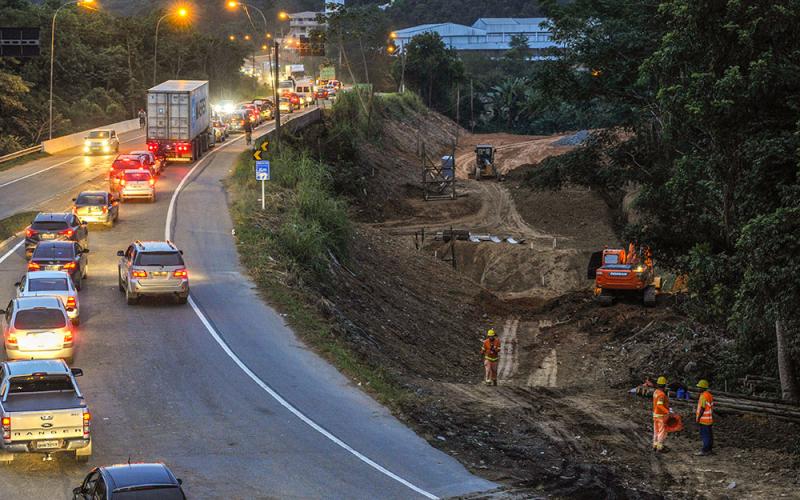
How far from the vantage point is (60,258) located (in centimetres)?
3491

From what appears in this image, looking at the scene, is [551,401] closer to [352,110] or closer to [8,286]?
[8,286]

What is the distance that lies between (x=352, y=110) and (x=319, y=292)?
213ft

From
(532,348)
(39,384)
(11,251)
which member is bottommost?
(532,348)

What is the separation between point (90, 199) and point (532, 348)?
18.4 metres

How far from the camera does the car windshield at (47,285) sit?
99.8 ft

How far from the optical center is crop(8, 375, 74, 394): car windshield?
20.7 metres

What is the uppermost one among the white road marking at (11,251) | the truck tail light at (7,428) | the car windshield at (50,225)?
the car windshield at (50,225)

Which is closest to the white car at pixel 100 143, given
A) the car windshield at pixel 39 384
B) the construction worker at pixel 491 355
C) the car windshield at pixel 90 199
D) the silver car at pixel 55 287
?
the car windshield at pixel 90 199

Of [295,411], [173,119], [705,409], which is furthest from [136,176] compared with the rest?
[705,409]

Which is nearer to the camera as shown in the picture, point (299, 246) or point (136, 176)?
point (299, 246)

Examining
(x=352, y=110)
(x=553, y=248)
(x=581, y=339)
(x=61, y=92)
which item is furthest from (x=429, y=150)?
(x=581, y=339)

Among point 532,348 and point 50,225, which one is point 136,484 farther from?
point 532,348

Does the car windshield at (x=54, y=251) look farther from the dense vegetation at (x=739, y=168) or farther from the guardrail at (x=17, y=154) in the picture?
the guardrail at (x=17, y=154)

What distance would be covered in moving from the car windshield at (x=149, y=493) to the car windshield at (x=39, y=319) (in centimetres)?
1235
